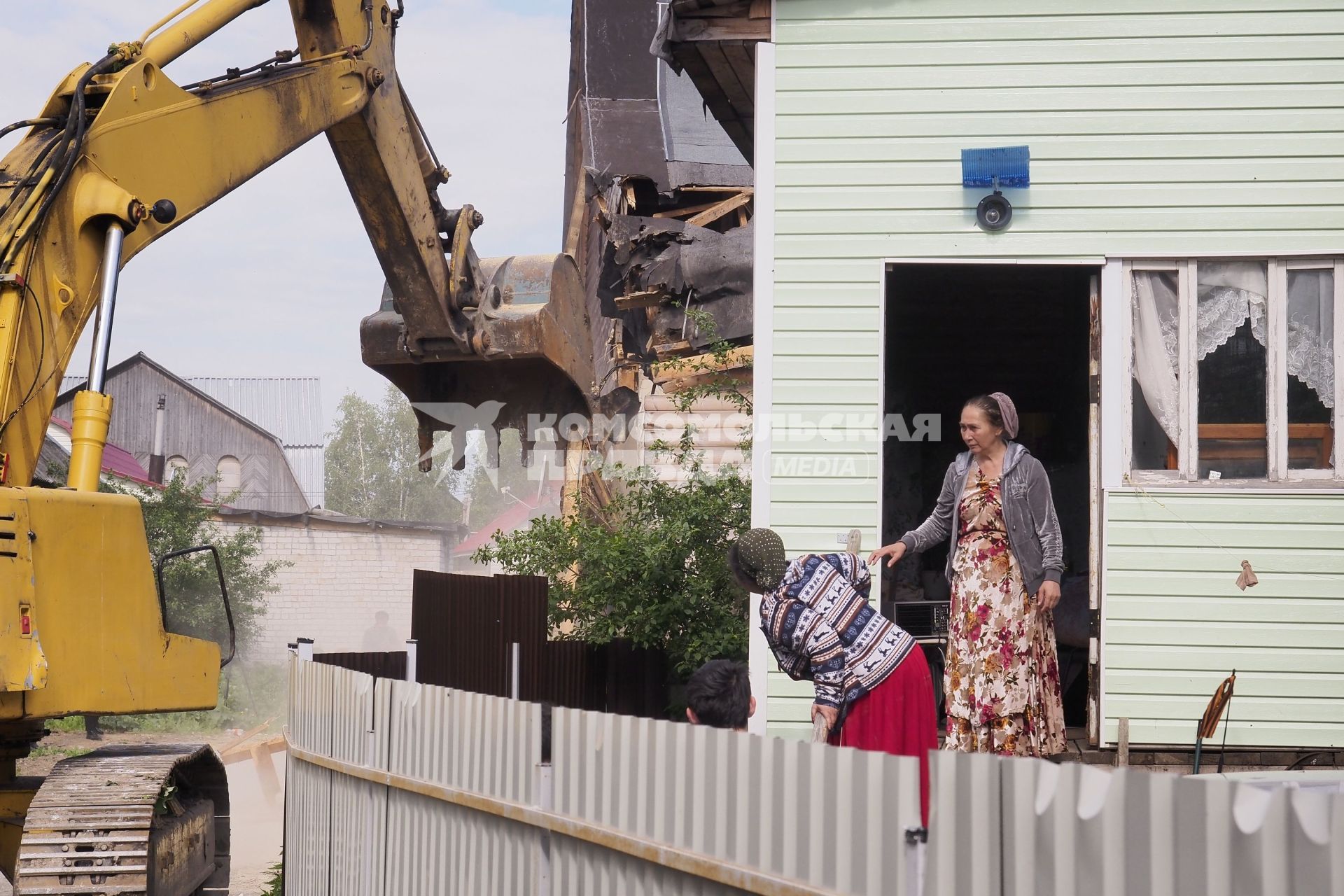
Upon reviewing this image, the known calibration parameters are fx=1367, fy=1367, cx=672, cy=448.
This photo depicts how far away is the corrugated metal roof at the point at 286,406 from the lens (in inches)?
2469

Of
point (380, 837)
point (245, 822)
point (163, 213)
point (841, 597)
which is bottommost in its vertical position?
point (245, 822)

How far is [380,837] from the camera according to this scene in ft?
20.0

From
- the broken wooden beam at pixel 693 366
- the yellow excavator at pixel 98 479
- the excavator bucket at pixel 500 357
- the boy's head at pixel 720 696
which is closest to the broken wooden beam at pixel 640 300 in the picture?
the broken wooden beam at pixel 693 366

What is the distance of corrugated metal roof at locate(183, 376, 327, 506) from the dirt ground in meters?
40.5

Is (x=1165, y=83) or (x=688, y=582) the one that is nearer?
(x=1165, y=83)

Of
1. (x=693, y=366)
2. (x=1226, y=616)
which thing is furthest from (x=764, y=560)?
(x=693, y=366)

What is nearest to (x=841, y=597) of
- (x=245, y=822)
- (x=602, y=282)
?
(x=245, y=822)

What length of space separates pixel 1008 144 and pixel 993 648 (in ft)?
9.25

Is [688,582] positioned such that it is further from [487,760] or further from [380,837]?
[487,760]

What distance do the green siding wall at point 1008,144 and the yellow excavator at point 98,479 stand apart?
2.90 metres

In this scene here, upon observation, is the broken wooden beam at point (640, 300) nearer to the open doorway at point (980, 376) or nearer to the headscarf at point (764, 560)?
the open doorway at point (980, 376)

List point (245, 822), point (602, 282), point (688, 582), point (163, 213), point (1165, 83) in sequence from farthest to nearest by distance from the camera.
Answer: point (602, 282) → point (245, 822) → point (688, 582) → point (1165, 83) → point (163, 213)

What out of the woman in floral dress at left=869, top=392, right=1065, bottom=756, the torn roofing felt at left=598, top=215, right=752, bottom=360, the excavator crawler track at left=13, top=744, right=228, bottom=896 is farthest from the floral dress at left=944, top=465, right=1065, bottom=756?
the torn roofing felt at left=598, top=215, right=752, bottom=360

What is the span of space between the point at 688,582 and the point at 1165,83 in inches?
205
